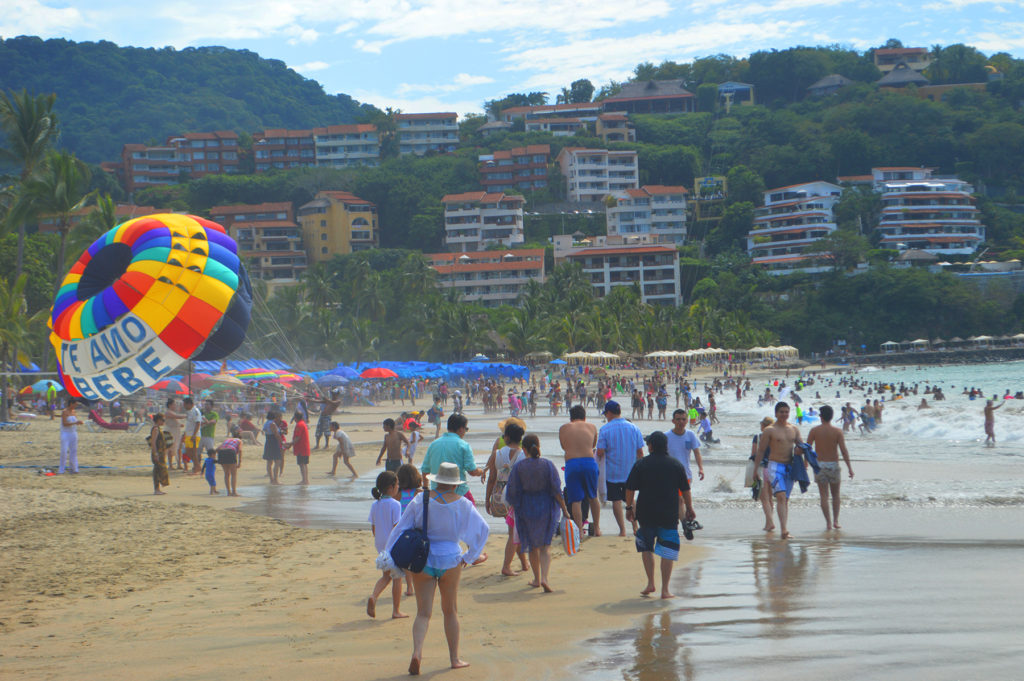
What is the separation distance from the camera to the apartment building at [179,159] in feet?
420

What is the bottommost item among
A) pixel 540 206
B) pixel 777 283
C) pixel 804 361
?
pixel 804 361

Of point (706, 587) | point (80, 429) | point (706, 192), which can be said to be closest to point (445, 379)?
point (80, 429)

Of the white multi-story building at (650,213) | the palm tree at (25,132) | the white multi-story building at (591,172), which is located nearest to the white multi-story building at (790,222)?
the white multi-story building at (650,213)

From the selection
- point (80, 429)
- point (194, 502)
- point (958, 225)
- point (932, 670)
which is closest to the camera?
point (932, 670)

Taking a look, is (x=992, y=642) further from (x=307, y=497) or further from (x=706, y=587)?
(x=307, y=497)

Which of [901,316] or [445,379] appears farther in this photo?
[901,316]

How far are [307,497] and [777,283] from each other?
83874 mm

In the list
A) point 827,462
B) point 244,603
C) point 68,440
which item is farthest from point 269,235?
point 244,603

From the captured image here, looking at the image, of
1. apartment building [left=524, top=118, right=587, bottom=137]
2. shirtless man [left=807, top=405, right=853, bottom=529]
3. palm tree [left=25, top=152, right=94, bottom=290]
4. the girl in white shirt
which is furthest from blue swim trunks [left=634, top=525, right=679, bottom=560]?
apartment building [left=524, top=118, right=587, bottom=137]

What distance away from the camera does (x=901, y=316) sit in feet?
284

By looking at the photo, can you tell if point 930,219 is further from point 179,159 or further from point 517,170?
point 179,159

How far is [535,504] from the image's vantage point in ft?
23.7

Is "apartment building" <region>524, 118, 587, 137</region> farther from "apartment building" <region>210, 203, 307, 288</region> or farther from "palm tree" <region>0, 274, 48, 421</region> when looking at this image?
"palm tree" <region>0, 274, 48, 421</region>

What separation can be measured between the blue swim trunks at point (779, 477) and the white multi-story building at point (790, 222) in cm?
9026
